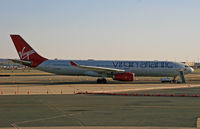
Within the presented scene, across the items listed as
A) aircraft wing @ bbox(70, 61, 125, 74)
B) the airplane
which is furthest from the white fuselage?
aircraft wing @ bbox(70, 61, 125, 74)

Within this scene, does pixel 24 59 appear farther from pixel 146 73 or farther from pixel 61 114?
pixel 61 114

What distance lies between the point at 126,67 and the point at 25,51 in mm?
16021

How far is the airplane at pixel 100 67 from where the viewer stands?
136ft

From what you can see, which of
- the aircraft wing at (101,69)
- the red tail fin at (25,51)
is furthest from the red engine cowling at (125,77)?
the red tail fin at (25,51)

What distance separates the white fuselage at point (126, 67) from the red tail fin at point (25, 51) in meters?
1.20

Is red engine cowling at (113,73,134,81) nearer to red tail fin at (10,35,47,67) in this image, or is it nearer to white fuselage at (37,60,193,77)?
white fuselage at (37,60,193,77)

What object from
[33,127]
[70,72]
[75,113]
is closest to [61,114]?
[75,113]

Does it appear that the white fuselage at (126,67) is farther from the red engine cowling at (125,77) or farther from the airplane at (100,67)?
the red engine cowling at (125,77)

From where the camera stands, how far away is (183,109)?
684 inches

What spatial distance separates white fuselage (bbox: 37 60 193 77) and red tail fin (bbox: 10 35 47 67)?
1.20 m

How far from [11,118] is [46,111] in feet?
8.51

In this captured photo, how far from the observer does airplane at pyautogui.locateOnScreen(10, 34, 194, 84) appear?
1636 inches

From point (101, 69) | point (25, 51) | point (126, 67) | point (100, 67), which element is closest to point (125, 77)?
point (126, 67)

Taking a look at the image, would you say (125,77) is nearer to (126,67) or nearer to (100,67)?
(126,67)
